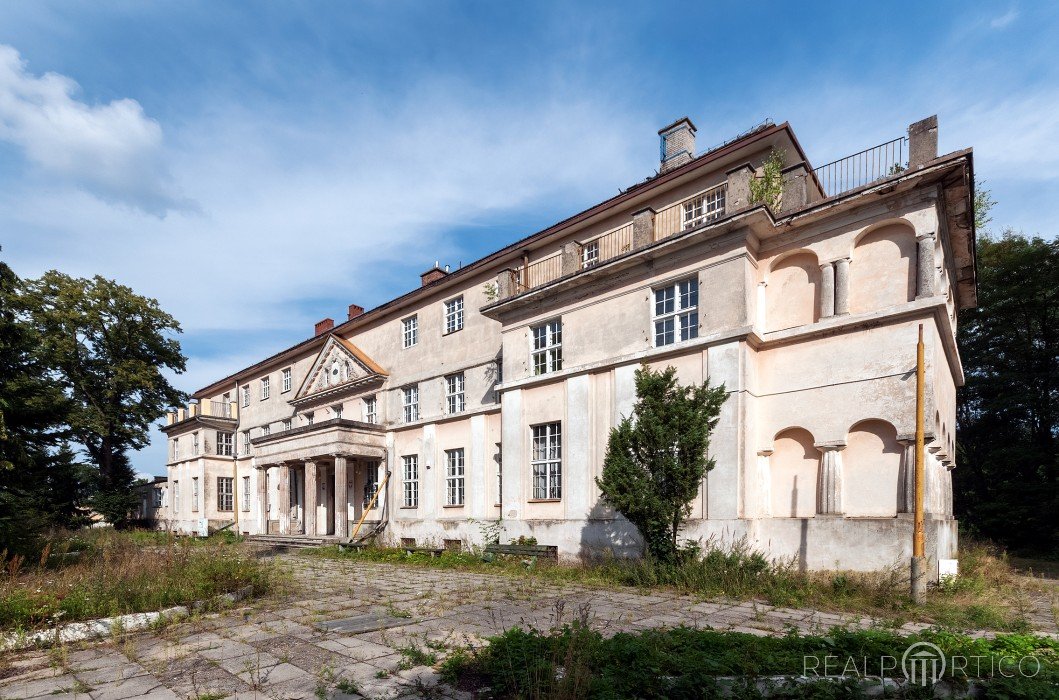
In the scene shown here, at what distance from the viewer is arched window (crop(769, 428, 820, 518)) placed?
12992 mm

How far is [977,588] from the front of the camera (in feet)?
37.0

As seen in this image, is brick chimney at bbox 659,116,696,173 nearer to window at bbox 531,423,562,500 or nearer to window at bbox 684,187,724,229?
window at bbox 684,187,724,229

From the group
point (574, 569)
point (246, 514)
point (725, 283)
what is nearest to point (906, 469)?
point (725, 283)

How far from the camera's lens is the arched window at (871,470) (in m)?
11.9

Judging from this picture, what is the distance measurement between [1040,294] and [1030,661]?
2596 cm

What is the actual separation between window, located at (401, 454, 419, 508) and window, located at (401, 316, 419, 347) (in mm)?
4533

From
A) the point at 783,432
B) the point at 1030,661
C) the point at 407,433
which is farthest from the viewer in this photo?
the point at 407,433

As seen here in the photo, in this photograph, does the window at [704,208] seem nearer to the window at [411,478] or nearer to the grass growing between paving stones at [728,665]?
the grass growing between paving stones at [728,665]

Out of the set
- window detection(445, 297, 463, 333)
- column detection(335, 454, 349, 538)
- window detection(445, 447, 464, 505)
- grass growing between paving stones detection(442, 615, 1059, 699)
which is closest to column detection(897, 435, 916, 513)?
grass growing between paving stones detection(442, 615, 1059, 699)

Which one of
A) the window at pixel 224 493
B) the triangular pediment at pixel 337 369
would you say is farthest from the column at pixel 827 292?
the window at pixel 224 493

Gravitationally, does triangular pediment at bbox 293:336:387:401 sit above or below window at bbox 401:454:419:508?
→ above

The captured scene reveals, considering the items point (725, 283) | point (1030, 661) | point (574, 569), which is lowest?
point (574, 569)

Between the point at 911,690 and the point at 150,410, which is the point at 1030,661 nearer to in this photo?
the point at 911,690

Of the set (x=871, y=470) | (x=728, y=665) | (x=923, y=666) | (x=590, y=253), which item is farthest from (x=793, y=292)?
(x=728, y=665)
